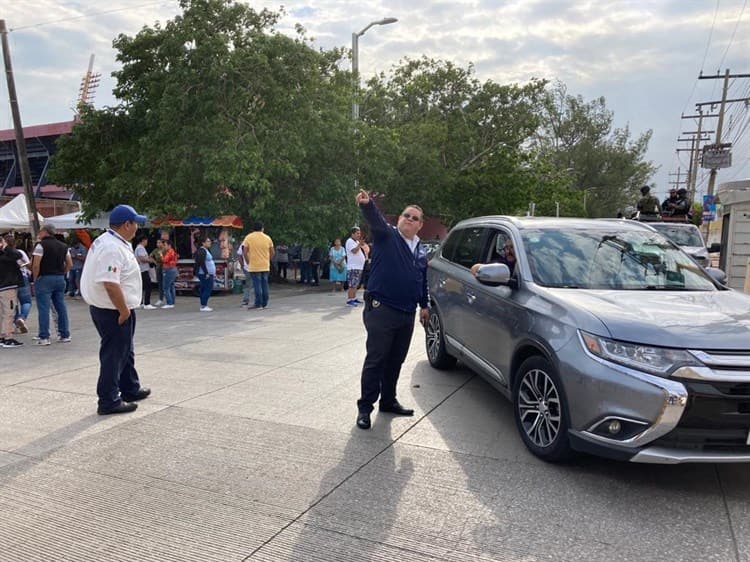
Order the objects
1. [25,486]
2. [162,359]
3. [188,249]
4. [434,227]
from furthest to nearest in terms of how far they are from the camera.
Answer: [434,227]
[188,249]
[162,359]
[25,486]

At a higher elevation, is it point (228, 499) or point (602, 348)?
point (602, 348)

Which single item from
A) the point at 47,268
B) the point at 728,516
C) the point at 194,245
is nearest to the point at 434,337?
the point at 728,516

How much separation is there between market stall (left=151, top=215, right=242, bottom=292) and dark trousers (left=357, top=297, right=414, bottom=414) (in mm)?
11914

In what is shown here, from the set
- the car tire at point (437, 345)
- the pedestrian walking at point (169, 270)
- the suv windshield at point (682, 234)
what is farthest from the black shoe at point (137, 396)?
the suv windshield at point (682, 234)

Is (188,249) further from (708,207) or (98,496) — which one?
(708,207)

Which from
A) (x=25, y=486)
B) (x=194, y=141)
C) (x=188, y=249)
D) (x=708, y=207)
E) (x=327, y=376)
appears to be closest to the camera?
(x=25, y=486)

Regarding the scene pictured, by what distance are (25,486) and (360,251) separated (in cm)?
987

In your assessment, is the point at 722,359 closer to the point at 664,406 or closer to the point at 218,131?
the point at 664,406

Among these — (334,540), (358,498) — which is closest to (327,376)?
(358,498)

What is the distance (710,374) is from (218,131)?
48.1 ft

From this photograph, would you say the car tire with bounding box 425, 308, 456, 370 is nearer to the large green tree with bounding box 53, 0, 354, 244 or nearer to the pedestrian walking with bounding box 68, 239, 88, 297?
the large green tree with bounding box 53, 0, 354, 244

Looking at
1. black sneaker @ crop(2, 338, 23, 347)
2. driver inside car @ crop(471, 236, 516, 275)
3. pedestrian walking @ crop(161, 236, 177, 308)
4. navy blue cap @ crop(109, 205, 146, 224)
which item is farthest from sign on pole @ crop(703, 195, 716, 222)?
navy blue cap @ crop(109, 205, 146, 224)

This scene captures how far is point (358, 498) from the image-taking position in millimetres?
3432

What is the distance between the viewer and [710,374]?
3.15 meters
